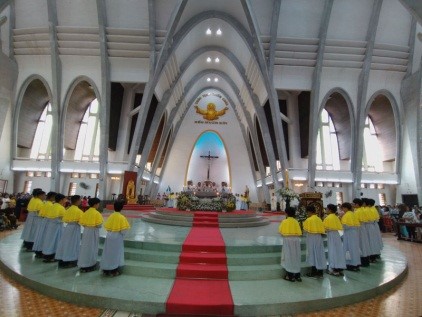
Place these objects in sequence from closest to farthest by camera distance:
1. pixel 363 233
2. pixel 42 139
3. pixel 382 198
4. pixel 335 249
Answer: pixel 335 249, pixel 363 233, pixel 382 198, pixel 42 139

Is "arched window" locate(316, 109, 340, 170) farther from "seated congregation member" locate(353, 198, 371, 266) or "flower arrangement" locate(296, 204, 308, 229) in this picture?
"seated congregation member" locate(353, 198, 371, 266)

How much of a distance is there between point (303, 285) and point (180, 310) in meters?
2.07

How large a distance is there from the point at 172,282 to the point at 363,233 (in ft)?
14.3

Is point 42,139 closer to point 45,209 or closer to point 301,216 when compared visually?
point 45,209

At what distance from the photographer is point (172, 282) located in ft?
13.1

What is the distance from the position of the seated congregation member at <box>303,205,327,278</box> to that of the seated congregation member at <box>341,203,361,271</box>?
0.89 meters

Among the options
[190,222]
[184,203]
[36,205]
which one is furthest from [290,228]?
[184,203]

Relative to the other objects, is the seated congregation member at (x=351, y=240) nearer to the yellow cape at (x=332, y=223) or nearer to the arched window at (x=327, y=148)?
the yellow cape at (x=332, y=223)

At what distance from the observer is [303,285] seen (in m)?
4.00

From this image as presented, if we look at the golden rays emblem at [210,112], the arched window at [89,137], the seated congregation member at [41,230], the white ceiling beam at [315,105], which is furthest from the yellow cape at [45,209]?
the golden rays emblem at [210,112]

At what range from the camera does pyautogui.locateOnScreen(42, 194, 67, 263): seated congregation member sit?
193 inches

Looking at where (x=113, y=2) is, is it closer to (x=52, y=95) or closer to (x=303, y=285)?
(x=52, y=95)

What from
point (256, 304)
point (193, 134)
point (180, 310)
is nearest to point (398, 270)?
point (256, 304)

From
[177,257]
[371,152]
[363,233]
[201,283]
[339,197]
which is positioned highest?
[371,152]
